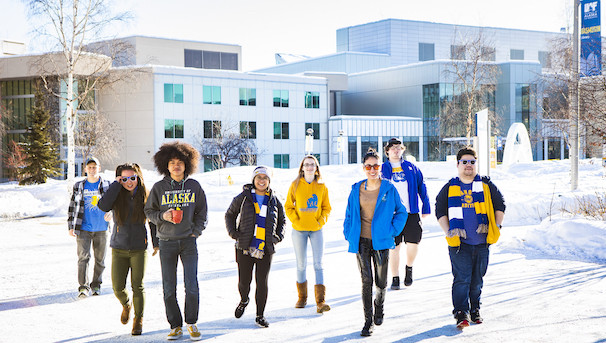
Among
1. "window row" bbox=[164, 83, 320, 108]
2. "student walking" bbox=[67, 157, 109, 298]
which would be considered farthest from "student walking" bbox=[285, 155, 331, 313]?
"window row" bbox=[164, 83, 320, 108]

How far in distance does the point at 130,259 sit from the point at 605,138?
10.4 meters

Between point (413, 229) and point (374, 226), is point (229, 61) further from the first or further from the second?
point (374, 226)

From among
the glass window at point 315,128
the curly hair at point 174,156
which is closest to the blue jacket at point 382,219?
the curly hair at point 174,156

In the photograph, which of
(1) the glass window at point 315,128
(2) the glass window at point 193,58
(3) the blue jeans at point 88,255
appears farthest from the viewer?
(2) the glass window at point 193,58

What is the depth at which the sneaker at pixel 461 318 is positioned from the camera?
6.01 metres

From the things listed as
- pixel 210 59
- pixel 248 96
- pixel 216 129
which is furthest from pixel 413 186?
pixel 210 59

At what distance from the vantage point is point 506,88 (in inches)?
2594

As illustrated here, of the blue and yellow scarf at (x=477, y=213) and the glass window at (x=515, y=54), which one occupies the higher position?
the glass window at (x=515, y=54)

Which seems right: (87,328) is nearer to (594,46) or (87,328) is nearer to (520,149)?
(594,46)

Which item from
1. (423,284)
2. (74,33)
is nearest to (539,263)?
(423,284)

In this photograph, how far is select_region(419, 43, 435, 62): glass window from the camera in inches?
3343

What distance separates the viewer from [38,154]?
141 feet

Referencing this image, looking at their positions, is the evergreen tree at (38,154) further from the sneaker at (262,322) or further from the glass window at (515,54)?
the glass window at (515,54)

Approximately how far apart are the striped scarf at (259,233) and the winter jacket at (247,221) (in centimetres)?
3
